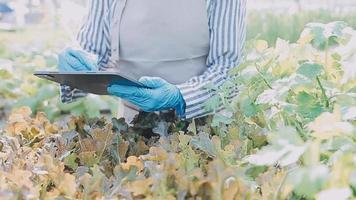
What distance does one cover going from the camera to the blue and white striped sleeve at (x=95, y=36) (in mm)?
2135

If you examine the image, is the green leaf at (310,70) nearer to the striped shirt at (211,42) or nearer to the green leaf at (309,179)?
the green leaf at (309,179)

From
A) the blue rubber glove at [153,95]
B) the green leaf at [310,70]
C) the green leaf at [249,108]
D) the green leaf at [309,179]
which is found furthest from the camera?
the blue rubber glove at [153,95]

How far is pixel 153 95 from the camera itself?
1.75 m

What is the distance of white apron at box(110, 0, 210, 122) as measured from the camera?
6.70ft

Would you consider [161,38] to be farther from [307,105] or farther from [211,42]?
[307,105]

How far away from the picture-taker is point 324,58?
57.0 inches

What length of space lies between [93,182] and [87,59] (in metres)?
0.86

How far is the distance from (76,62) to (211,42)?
0.37 metres

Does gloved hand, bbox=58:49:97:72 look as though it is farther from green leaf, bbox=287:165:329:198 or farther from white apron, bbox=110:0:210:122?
green leaf, bbox=287:165:329:198

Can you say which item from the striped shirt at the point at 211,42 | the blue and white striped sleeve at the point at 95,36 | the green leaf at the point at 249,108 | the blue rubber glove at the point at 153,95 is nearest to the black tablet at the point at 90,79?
the blue rubber glove at the point at 153,95

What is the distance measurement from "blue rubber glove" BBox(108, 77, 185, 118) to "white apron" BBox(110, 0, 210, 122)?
0.27 meters

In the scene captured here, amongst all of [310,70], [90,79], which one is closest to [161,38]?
[90,79]

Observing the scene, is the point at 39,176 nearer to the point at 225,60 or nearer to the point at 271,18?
the point at 225,60

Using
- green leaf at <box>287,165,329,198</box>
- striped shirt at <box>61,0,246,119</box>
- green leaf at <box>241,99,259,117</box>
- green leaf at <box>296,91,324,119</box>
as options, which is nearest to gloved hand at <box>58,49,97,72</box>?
striped shirt at <box>61,0,246,119</box>
